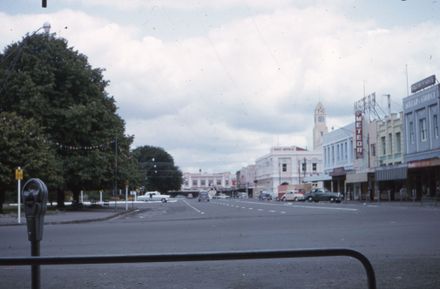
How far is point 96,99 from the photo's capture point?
1873 inches

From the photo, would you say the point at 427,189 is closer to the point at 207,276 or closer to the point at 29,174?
the point at 29,174

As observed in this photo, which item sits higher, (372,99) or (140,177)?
(372,99)

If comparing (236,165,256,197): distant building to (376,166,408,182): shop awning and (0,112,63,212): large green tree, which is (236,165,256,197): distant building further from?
(0,112,63,212): large green tree

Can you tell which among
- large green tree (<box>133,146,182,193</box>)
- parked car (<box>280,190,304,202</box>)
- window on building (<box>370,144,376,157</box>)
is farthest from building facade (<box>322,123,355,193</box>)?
large green tree (<box>133,146,182,193</box>)

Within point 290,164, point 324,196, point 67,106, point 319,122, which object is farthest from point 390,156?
point 290,164

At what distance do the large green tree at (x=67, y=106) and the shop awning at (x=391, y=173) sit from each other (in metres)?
25.5

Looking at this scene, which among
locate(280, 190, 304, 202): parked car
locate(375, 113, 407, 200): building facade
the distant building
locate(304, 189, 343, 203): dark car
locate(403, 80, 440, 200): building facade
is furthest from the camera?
the distant building

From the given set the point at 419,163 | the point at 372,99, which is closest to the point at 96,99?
the point at 419,163

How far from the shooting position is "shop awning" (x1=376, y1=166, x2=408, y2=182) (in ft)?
179

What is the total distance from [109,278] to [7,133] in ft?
97.2

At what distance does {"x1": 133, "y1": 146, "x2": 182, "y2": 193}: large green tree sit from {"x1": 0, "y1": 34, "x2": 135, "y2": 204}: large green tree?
302ft

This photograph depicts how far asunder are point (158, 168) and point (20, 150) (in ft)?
348

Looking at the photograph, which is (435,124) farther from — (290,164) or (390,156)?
(290,164)

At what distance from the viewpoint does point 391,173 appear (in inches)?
2259
